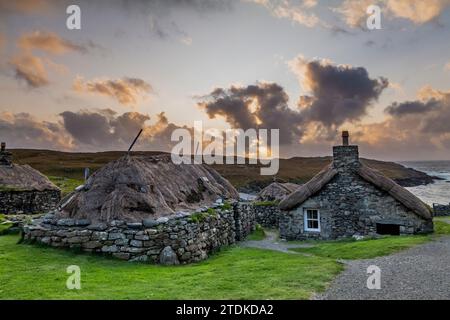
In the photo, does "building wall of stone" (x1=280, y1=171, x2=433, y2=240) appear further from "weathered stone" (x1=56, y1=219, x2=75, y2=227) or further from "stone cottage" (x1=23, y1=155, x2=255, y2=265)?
"weathered stone" (x1=56, y1=219, x2=75, y2=227)

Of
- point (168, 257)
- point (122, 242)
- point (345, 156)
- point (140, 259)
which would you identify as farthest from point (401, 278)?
point (345, 156)

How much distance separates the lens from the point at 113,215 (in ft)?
46.6

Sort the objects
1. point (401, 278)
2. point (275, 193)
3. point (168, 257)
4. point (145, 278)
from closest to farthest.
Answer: point (401, 278) < point (145, 278) < point (168, 257) < point (275, 193)

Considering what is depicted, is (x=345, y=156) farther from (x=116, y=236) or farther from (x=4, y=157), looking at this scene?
(x=4, y=157)

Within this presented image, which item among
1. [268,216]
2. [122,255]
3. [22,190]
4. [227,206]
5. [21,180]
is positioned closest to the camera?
[122,255]

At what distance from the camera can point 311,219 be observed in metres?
24.2

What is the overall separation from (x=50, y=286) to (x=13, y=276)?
5.47 feet

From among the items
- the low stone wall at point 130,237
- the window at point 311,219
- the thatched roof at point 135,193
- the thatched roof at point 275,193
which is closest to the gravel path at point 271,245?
the window at point 311,219

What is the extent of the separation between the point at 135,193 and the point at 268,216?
20.9 metres

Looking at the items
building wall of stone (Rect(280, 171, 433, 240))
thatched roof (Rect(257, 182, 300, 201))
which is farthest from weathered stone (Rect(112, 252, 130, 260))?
thatched roof (Rect(257, 182, 300, 201))

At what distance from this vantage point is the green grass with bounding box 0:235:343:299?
8.45 m

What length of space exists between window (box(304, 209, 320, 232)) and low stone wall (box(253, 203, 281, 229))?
9.72 meters

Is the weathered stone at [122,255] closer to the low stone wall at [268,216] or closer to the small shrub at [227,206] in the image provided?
the small shrub at [227,206]
